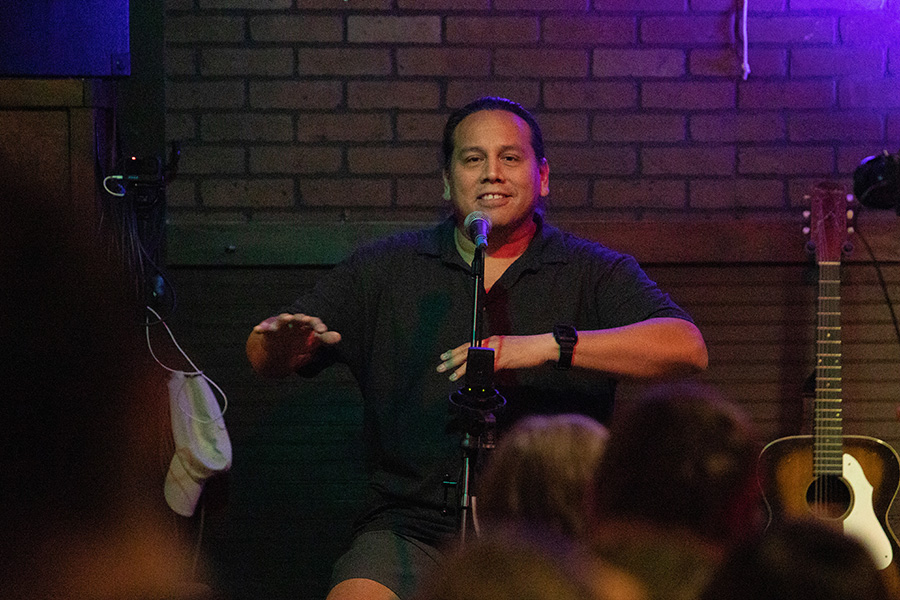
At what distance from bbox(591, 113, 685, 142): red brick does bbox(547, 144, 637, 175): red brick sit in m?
0.05

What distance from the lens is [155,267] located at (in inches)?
136

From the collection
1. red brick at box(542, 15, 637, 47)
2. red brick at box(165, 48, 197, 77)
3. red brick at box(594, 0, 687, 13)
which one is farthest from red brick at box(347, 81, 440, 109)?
red brick at box(594, 0, 687, 13)

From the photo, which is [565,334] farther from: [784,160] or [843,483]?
[784,160]

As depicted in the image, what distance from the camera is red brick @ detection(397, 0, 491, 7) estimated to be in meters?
3.58

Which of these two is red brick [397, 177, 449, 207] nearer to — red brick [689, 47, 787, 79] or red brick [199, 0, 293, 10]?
red brick [199, 0, 293, 10]

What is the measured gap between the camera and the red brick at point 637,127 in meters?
3.63

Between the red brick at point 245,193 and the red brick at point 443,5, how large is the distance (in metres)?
0.85

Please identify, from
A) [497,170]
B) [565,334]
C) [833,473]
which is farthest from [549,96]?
[833,473]

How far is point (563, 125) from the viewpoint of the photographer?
3.62m

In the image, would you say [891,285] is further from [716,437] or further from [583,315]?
[716,437]

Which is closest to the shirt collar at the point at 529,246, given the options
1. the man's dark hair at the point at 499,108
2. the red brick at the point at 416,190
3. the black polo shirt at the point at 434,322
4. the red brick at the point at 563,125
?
the black polo shirt at the point at 434,322

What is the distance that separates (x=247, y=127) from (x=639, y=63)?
1.60 m

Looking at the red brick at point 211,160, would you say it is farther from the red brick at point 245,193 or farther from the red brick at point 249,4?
the red brick at point 249,4

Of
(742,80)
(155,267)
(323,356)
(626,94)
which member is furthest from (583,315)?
(155,267)
